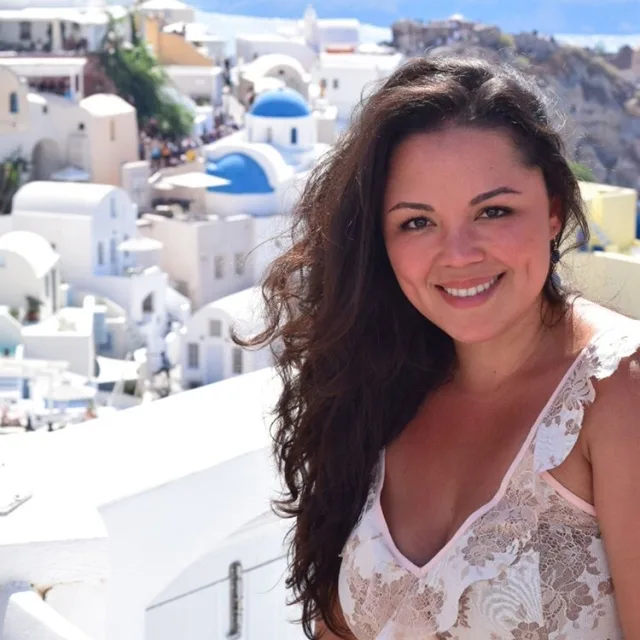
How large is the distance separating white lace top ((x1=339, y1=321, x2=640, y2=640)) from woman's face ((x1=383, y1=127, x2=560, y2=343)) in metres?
0.09

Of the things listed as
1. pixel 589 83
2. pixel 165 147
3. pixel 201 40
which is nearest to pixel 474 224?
pixel 165 147

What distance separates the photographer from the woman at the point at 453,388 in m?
1.05

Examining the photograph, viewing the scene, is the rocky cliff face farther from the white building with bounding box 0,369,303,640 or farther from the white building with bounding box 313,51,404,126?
the white building with bounding box 0,369,303,640

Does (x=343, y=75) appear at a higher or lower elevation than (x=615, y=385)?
lower

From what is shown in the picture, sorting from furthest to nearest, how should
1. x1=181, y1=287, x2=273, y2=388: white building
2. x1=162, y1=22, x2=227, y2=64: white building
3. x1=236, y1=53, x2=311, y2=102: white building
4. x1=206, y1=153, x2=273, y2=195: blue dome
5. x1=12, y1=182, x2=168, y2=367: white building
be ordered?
x1=162, y1=22, x2=227, y2=64: white building
x1=236, y1=53, x2=311, y2=102: white building
x1=206, y1=153, x2=273, y2=195: blue dome
x1=12, y1=182, x2=168, y2=367: white building
x1=181, y1=287, x2=273, y2=388: white building

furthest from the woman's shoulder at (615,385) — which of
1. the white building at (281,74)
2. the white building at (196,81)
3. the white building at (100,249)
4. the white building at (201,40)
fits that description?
the white building at (201,40)

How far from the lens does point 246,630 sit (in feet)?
5.49

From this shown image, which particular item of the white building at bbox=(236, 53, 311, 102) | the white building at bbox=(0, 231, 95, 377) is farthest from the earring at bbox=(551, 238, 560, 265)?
the white building at bbox=(236, 53, 311, 102)

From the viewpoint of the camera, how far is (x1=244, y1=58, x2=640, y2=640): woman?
105cm

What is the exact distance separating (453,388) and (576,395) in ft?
0.75

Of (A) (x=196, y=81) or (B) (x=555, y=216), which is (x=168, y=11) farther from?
(B) (x=555, y=216)

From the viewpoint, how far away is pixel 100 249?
14.2 meters

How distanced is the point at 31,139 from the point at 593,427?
16289 mm

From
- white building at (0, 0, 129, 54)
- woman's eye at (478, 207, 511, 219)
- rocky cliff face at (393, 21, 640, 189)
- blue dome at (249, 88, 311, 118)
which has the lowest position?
rocky cliff face at (393, 21, 640, 189)
